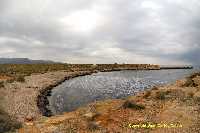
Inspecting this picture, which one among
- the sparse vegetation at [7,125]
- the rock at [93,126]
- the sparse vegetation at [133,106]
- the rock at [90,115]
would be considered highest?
the sparse vegetation at [133,106]

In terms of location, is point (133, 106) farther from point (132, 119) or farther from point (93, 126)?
point (93, 126)

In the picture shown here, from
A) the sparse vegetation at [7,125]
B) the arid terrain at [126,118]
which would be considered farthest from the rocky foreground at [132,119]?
the sparse vegetation at [7,125]

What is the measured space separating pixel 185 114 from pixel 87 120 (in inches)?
290

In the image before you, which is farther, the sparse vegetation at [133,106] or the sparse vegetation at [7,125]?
the sparse vegetation at [133,106]

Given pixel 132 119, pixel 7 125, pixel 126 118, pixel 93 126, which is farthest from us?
pixel 126 118

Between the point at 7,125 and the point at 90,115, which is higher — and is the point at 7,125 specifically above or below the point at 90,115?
below

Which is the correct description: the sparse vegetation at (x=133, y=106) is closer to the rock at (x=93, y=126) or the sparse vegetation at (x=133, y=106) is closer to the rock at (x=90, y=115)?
the rock at (x=90, y=115)

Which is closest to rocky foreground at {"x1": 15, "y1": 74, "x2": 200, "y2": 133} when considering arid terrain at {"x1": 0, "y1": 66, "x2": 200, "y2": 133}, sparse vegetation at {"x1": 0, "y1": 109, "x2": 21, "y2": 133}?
arid terrain at {"x1": 0, "y1": 66, "x2": 200, "y2": 133}

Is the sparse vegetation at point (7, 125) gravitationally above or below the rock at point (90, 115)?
below

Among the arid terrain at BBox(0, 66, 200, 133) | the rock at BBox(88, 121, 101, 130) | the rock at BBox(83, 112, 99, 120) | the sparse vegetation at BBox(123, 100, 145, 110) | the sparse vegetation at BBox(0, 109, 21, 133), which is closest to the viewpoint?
the rock at BBox(88, 121, 101, 130)

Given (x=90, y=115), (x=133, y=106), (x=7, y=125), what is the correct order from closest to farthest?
1. (x=7, y=125)
2. (x=90, y=115)
3. (x=133, y=106)

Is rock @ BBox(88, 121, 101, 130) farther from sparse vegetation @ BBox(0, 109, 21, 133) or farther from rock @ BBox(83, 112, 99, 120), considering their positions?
sparse vegetation @ BBox(0, 109, 21, 133)

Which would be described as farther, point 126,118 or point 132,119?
point 126,118

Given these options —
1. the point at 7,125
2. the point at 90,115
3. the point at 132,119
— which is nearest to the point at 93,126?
the point at 90,115
